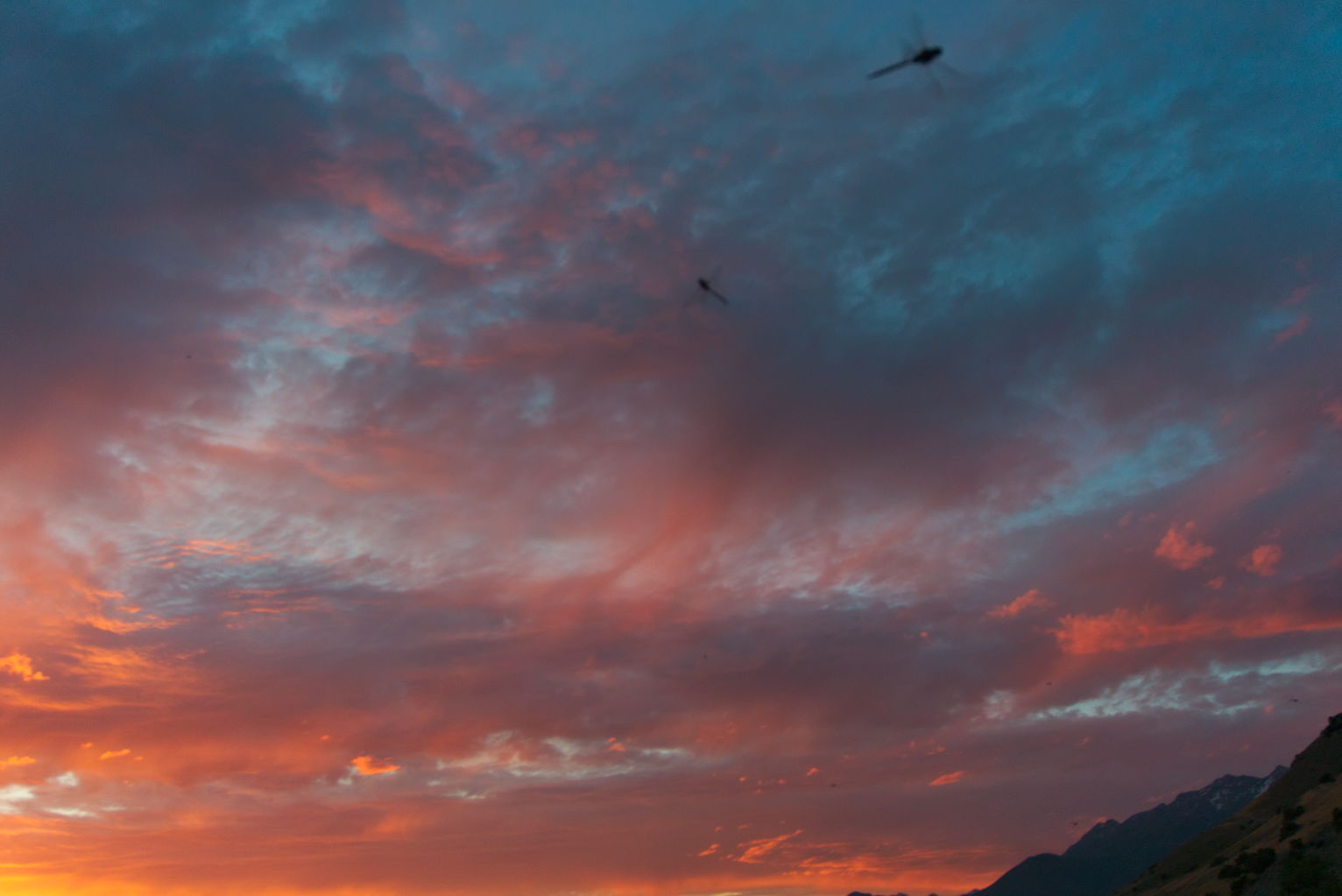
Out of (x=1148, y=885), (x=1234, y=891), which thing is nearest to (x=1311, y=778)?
(x=1148, y=885)

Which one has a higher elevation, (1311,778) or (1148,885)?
(1311,778)

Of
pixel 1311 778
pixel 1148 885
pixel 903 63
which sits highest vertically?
pixel 903 63

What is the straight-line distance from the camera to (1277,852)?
12181 cm

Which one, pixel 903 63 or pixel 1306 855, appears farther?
pixel 1306 855

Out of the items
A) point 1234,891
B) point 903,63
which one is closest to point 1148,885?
point 1234,891

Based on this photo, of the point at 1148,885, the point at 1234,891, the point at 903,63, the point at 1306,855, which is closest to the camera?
the point at 903,63

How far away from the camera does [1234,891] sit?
11800 cm

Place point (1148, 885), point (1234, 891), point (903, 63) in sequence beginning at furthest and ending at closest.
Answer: point (1148, 885) → point (1234, 891) → point (903, 63)

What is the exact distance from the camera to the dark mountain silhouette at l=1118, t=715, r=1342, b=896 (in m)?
105

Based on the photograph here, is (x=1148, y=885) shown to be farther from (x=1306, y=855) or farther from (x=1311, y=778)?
(x=1306, y=855)

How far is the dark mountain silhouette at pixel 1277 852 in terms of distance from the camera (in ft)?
343

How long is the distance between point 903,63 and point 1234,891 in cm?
12554

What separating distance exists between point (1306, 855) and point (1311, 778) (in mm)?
102481

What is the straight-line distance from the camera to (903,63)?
4403cm
